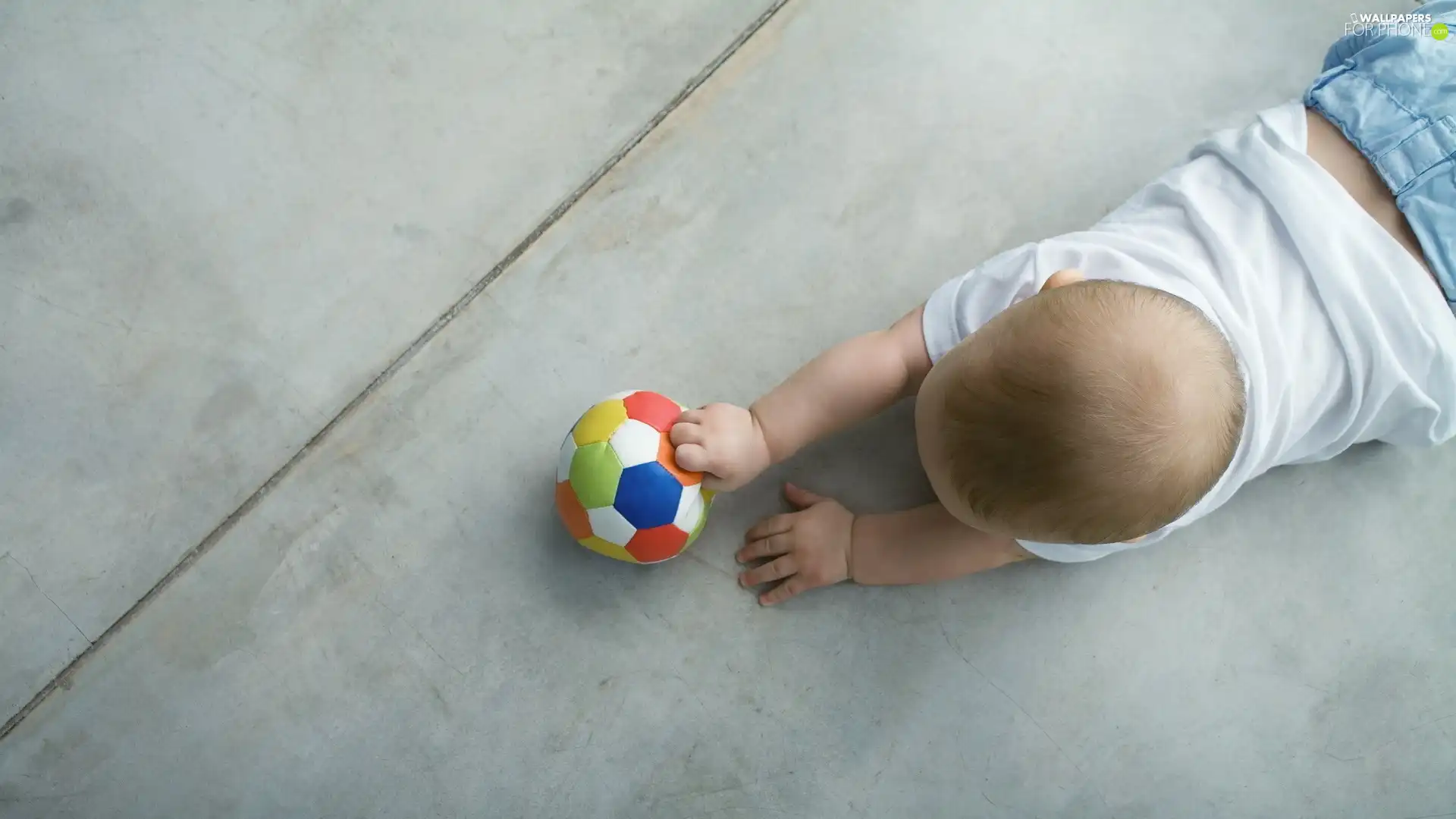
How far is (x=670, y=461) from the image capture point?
3.06ft

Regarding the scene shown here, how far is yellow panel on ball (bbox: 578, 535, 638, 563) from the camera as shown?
964 millimetres

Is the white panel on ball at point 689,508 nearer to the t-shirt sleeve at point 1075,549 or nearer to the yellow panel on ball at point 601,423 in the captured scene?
the yellow panel on ball at point 601,423

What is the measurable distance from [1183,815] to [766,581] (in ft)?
1.89

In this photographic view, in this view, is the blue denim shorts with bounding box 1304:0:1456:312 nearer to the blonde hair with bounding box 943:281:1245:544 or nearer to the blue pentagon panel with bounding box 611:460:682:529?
the blonde hair with bounding box 943:281:1245:544

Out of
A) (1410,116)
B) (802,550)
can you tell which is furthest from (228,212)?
(1410,116)

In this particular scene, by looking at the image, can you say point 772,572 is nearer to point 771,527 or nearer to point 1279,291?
point 771,527

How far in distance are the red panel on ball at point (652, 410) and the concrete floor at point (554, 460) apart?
0.17m

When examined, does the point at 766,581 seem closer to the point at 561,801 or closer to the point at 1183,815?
the point at 561,801

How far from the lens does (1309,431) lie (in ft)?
3.43

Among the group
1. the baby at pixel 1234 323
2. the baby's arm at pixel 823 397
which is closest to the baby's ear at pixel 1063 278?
the baby at pixel 1234 323

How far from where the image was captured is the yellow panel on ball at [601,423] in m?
0.93

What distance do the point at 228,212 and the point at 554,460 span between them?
1.73ft

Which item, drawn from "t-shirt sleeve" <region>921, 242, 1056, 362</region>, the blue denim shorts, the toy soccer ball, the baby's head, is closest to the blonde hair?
the baby's head

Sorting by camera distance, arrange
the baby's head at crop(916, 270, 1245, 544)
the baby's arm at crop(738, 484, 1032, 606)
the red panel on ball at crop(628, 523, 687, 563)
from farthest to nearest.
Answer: the baby's arm at crop(738, 484, 1032, 606) < the red panel on ball at crop(628, 523, 687, 563) < the baby's head at crop(916, 270, 1245, 544)
